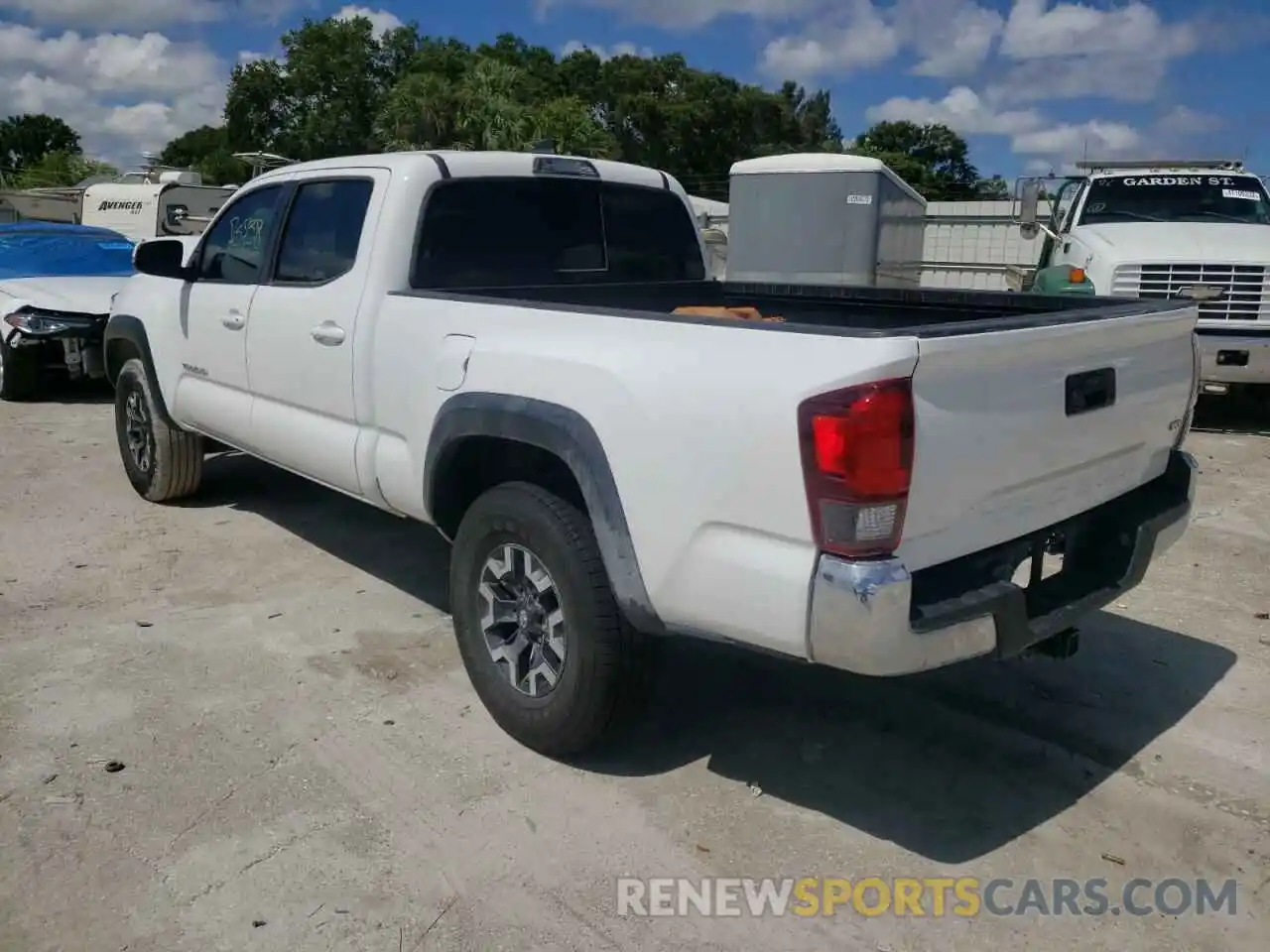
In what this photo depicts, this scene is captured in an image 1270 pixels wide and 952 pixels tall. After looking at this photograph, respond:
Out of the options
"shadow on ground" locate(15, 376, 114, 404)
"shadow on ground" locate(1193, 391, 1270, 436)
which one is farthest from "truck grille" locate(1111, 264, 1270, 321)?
"shadow on ground" locate(15, 376, 114, 404)

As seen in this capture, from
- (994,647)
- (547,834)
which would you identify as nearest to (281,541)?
(547,834)

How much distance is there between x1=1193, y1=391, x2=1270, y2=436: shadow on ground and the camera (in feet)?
30.4

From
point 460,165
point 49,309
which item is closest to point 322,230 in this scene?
point 460,165

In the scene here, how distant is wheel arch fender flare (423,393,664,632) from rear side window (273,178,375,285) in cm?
128

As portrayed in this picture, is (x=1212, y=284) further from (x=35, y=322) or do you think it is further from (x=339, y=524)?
(x=35, y=322)

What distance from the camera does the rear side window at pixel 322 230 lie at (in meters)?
4.39

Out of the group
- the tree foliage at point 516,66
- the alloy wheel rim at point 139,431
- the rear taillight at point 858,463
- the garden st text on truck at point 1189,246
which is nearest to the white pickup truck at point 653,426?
the rear taillight at point 858,463

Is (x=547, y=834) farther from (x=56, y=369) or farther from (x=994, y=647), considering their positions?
(x=56, y=369)

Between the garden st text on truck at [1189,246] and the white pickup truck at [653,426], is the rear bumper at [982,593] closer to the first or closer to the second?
the white pickup truck at [653,426]

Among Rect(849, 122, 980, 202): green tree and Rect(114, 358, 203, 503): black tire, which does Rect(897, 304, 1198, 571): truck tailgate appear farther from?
Rect(849, 122, 980, 202): green tree

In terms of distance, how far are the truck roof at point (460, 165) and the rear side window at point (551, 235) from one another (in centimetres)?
4

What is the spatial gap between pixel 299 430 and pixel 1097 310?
10.3 feet

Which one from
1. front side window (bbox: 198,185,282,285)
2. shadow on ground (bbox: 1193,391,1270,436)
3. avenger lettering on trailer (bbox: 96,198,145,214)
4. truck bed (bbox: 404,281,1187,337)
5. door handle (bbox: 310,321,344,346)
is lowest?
shadow on ground (bbox: 1193,391,1270,436)

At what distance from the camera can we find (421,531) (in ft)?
19.9
